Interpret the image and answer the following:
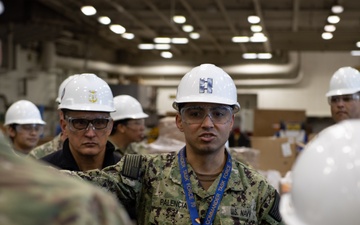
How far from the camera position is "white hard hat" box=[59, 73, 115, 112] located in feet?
12.5

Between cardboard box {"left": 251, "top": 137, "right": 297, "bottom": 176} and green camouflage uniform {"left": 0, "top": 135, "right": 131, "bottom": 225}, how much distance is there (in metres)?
7.10

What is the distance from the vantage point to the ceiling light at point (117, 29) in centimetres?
1408

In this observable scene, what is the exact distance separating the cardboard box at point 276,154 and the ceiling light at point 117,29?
650 centimetres

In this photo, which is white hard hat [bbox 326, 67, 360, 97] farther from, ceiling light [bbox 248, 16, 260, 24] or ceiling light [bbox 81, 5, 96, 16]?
ceiling light [bbox 81, 5, 96, 16]

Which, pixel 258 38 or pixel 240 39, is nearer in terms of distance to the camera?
pixel 258 38

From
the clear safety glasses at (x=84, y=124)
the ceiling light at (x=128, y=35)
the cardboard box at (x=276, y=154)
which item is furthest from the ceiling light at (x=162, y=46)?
the clear safety glasses at (x=84, y=124)

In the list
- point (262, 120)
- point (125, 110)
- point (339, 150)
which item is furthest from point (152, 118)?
point (339, 150)

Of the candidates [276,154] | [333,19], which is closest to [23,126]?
[276,154]

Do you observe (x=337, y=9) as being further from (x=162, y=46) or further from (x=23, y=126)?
(x=23, y=126)

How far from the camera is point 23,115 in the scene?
6715mm

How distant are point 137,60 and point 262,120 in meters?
6.85

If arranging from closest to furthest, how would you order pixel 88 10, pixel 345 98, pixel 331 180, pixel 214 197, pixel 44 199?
pixel 44 199
pixel 331 180
pixel 214 197
pixel 345 98
pixel 88 10

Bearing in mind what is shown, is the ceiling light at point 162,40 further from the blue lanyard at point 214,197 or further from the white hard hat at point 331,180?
the white hard hat at point 331,180

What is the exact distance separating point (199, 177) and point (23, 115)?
4048mm
